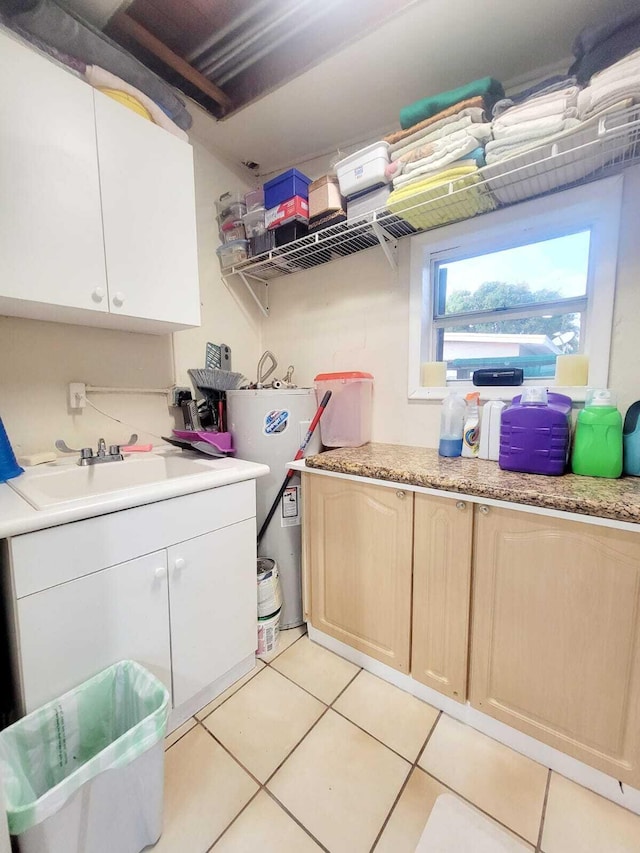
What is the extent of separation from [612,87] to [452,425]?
3.51 feet

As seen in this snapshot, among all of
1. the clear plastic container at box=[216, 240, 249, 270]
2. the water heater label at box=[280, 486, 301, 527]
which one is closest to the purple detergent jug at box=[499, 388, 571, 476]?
the water heater label at box=[280, 486, 301, 527]

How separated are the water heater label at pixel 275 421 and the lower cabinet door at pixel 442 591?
681 mm

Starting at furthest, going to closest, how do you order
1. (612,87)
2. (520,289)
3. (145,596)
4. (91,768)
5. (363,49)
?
(520,289) → (363,49) → (145,596) → (612,87) → (91,768)

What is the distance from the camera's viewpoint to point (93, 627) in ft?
3.05

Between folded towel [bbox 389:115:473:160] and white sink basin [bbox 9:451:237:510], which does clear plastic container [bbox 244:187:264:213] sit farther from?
white sink basin [bbox 9:451:237:510]

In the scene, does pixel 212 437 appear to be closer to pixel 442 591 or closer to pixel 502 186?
pixel 442 591

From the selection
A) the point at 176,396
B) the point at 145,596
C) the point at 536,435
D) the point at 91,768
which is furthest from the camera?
the point at 176,396

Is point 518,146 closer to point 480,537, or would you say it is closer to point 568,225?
point 568,225

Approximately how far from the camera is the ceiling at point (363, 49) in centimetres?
114

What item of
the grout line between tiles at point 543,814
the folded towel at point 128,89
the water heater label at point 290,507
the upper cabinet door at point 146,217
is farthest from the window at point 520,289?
the grout line between tiles at point 543,814

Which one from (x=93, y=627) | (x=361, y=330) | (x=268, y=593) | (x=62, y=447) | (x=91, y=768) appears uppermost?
(x=361, y=330)

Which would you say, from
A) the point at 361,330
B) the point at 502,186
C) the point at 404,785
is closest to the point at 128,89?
the point at 361,330

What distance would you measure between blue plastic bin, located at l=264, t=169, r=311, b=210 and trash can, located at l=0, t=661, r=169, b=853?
6.11 feet

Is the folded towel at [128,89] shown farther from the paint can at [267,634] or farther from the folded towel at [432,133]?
the paint can at [267,634]
